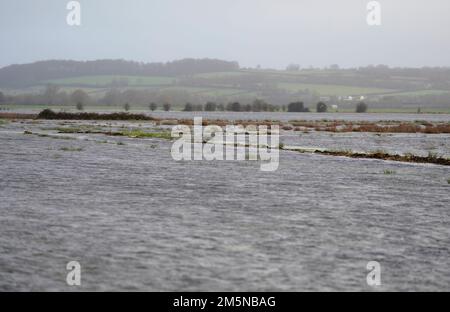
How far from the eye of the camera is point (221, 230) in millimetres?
11562

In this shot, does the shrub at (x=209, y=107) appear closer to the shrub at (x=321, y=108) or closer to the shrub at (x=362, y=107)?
the shrub at (x=321, y=108)

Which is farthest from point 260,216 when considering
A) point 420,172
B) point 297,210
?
point 420,172

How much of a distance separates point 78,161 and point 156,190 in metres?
9.62

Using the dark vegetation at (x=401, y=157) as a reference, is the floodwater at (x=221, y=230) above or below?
above

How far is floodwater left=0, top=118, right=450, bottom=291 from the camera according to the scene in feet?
27.6

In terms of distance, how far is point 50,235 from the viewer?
11.0 m

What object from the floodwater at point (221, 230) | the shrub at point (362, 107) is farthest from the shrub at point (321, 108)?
the floodwater at point (221, 230)

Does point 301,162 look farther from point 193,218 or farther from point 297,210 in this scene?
point 193,218

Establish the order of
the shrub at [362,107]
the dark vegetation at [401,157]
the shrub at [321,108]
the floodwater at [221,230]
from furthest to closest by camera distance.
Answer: the shrub at [321,108] → the shrub at [362,107] → the dark vegetation at [401,157] → the floodwater at [221,230]

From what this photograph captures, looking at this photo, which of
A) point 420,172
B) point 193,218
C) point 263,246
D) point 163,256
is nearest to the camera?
point 163,256

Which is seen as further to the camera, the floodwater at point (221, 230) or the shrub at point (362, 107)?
the shrub at point (362, 107)

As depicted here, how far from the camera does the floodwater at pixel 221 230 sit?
332 inches

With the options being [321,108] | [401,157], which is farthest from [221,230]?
[321,108]

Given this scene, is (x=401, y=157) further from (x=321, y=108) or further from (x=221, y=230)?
(x=321, y=108)
